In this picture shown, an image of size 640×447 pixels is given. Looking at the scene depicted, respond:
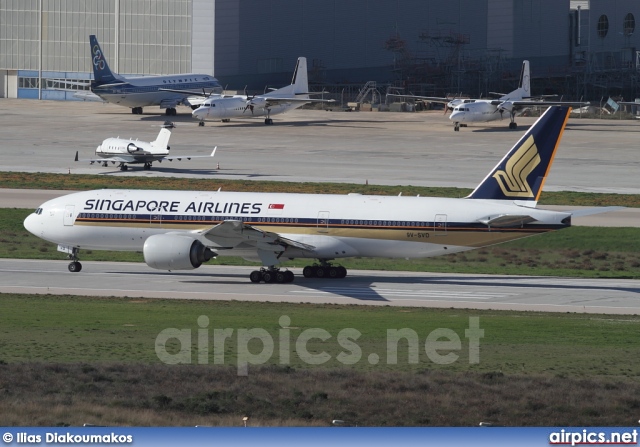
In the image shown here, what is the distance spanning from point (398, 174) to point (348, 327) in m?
50.7

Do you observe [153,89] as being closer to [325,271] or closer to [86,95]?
[86,95]

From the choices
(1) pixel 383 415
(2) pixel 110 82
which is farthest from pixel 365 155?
(1) pixel 383 415

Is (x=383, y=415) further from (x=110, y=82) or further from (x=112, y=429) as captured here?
(x=110, y=82)

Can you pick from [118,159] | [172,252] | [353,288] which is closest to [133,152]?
[118,159]

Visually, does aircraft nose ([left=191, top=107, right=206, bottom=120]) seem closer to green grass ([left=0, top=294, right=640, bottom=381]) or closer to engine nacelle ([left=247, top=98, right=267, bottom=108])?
engine nacelle ([left=247, top=98, right=267, bottom=108])

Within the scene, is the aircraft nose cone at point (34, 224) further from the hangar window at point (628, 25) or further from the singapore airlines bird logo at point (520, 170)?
the hangar window at point (628, 25)

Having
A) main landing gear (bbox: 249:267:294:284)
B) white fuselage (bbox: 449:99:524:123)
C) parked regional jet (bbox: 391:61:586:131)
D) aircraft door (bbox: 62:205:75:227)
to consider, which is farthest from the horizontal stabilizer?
white fuselage (bbox: 449:99:524:123)

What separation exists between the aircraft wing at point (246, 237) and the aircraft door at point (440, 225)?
5624 millimetres

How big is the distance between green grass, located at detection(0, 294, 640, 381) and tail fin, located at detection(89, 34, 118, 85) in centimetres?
8560

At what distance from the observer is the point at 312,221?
49.5 m

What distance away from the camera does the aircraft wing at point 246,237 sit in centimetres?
4675

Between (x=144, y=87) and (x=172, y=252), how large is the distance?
284 ft

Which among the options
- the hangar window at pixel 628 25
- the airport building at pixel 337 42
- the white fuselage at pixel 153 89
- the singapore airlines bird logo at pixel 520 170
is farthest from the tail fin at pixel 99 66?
the hangar window at pixel 628 25

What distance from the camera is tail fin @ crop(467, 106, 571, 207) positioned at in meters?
48.0
